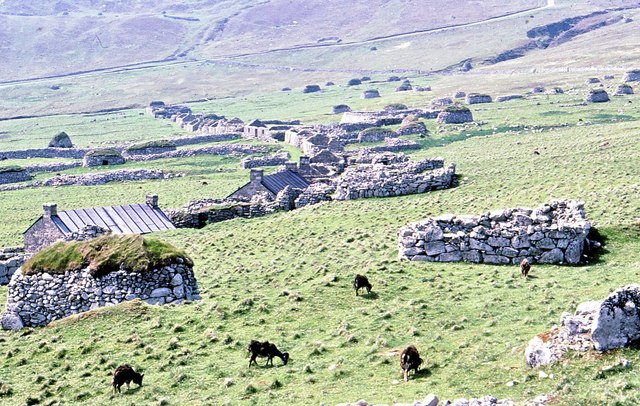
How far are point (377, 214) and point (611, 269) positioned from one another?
1851cm

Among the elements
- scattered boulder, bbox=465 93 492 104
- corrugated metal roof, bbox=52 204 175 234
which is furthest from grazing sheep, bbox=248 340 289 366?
scattered boulder, bbox=465 93 492 104

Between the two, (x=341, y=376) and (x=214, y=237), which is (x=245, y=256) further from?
(x=341, y=376)

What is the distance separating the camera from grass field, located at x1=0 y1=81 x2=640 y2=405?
63.5ft

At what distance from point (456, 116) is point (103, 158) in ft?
134

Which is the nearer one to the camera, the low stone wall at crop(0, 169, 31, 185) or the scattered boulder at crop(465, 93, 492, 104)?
the low stone wall at crop(0, 169, 31, 185)

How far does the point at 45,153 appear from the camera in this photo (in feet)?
383

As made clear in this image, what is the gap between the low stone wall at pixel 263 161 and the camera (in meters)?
88.7

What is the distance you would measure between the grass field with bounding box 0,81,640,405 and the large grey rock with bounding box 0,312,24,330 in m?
0.59

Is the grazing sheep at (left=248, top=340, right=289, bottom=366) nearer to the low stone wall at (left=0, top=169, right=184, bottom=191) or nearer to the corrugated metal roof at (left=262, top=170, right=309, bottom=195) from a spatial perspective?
the corrugated metal roof at (left=262, top=170, right=309, bottom=195)

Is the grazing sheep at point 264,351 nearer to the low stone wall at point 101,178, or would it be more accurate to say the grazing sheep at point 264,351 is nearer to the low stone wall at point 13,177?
the low stone wall at point 101,178

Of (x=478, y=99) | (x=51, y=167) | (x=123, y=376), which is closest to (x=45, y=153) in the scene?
(x=51, y=167)

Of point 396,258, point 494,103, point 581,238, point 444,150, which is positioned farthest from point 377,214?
point 494,103

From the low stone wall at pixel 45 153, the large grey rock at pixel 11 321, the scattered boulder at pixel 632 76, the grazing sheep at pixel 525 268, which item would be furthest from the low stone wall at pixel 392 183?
the scattered boulder at pixel 632 76

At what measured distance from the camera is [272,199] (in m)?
57.2
